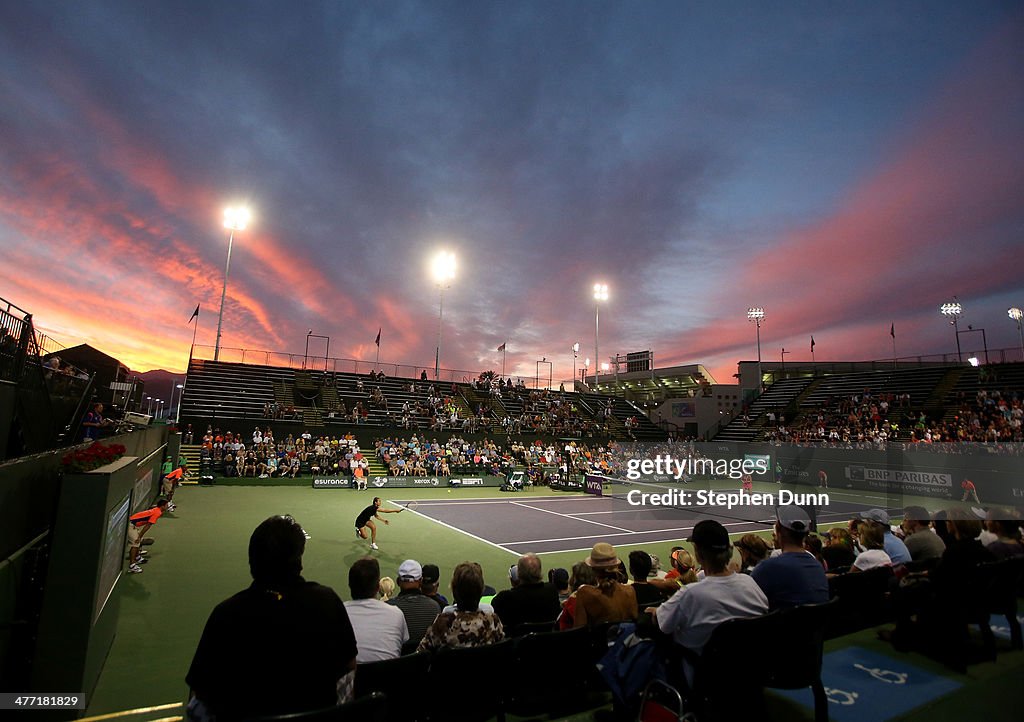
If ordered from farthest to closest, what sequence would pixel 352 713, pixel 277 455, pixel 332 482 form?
1. pixel 277 455
2. pixel 332 482
3. pixel 352 713

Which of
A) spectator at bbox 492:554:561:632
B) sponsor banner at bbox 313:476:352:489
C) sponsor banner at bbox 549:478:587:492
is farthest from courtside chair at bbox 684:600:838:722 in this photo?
sponsor banner at bbox 549:478:587:492

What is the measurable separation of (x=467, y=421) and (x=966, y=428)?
29.8 meters

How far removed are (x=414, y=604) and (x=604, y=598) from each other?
186cm

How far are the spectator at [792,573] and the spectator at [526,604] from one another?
1904 mm

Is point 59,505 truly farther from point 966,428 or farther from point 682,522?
point 966,428

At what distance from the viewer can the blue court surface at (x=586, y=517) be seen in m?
14.7

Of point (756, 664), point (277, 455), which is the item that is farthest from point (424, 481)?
point (756, 664)

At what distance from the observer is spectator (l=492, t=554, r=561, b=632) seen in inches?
188

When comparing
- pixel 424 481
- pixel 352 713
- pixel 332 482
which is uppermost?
pixel 352 713

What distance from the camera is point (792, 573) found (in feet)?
13.1

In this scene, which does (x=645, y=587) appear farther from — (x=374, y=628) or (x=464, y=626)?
(x=374, y=628)

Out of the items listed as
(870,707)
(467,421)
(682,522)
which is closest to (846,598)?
(870,707)

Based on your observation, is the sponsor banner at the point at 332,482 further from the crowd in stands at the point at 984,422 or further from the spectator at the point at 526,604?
the crowd in stands at the point at 984,422

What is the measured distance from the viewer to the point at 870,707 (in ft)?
15.1
